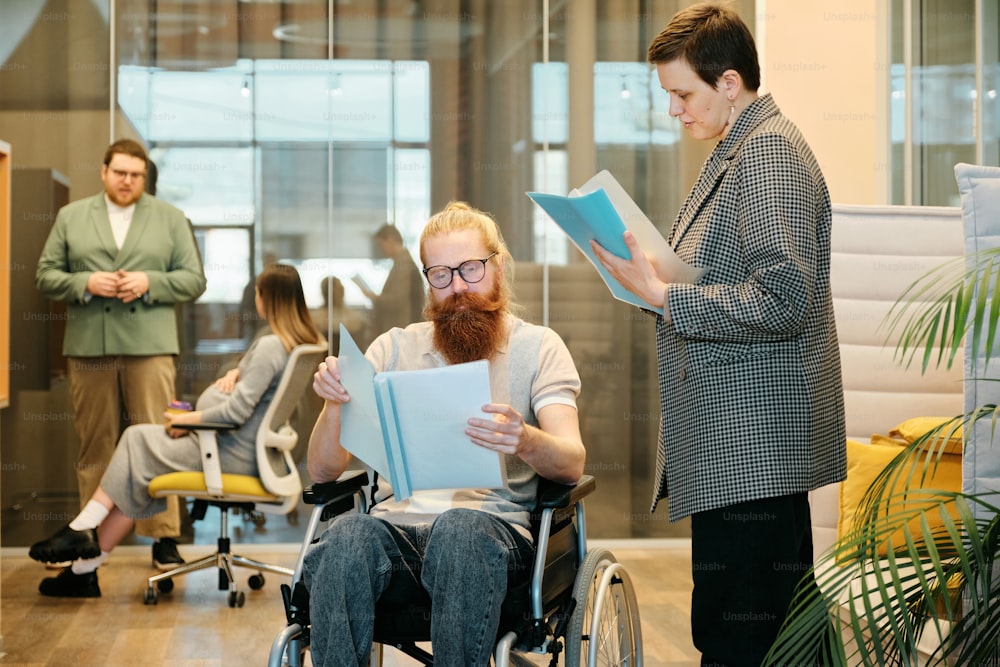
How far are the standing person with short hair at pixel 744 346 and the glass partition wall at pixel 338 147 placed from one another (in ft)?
10.5

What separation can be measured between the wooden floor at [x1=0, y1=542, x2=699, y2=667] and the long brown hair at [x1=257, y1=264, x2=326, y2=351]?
101 cm

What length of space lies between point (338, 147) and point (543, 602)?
3.46m

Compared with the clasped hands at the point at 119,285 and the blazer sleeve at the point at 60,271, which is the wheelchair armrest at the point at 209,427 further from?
the blazer sleeve at the point at 60,271

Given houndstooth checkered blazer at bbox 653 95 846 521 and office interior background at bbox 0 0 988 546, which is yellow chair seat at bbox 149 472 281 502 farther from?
houndstooth checkered blazer at bbox 653 95 846 521

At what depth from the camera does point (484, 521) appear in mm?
2055

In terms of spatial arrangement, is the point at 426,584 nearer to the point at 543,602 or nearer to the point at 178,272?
the point at 543,602

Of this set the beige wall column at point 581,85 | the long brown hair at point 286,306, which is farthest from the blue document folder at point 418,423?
the beige wall column at point 581,85

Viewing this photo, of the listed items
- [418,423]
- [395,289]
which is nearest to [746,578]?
[418,423]

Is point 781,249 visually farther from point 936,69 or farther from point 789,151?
point 936,69

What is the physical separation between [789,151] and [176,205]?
3692 millimetres

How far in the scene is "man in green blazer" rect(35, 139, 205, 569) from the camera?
15.4 feet

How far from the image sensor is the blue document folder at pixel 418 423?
196 cm

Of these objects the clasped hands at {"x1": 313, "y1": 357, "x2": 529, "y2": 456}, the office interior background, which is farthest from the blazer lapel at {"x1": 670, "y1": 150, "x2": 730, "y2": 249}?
the office interior background

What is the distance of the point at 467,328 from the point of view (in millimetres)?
2340
